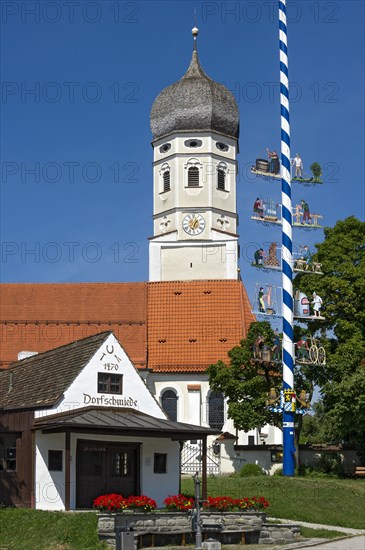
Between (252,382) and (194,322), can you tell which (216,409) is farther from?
(252,382)

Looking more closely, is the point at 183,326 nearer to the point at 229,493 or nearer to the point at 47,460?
the point at 229,493

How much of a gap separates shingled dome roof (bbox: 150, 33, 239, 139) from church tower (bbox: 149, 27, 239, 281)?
0.07 m

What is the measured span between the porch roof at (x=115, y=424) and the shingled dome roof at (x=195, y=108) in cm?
3603

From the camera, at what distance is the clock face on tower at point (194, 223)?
202 feet

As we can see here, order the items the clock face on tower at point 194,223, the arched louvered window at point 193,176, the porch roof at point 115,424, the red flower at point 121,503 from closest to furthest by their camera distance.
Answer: the red flower at point 121,503, the porch roof at point 115,424, the clock face on tower at point 194,223, the arched louvered window at point 193,176

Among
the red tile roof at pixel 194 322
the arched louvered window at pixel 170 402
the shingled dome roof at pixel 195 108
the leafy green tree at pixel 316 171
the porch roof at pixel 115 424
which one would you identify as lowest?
the porch roof at pixel 115 424

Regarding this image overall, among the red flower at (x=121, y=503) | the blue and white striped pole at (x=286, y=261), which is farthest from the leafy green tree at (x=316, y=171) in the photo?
the red flower at (x=121, y=503)

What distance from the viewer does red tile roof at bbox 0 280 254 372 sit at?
55.3 metres

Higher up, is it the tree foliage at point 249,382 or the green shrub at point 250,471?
the tree foliage at point 249,382

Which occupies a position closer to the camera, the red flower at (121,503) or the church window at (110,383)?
the red flower at (121,503)

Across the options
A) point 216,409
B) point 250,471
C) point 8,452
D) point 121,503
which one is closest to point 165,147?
point 216,409

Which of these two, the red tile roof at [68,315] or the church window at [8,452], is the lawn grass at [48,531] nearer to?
the church window at [8,452]

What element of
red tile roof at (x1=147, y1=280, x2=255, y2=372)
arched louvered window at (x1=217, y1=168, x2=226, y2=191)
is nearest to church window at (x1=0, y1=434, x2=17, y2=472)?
red tile roof at (x1=147, y1=280, x2=255, y2=372)

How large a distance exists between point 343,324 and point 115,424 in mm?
19098
